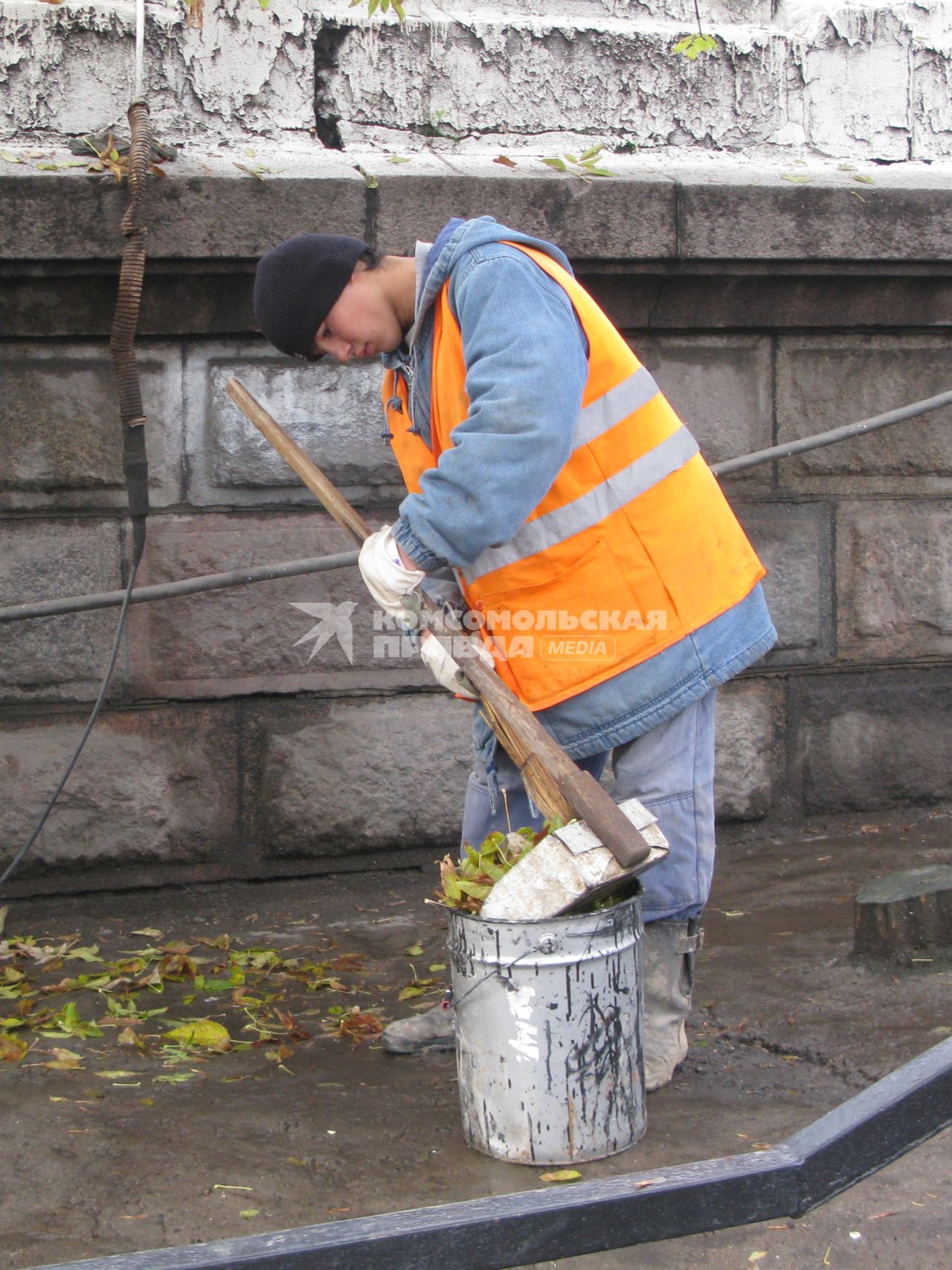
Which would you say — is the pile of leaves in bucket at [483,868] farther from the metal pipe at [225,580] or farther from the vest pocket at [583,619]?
the metal pipe at [225,580]

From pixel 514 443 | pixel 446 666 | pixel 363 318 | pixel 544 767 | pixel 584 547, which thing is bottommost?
pixel 544 767

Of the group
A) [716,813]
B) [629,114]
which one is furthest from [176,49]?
[716,813]

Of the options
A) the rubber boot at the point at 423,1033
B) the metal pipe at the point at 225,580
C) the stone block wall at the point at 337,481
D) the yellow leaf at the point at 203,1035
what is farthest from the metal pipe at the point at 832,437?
the yellow leaf at the point at 203,1035

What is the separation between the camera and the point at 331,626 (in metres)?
4.22

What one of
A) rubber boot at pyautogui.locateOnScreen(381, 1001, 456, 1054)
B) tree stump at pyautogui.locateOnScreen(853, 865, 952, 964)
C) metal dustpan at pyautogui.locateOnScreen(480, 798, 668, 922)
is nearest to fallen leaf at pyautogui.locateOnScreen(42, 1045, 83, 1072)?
rubber boot at pyautogui.locateOnScreen(381, 1001, 456, 1054)

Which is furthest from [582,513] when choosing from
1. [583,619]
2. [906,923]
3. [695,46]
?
[695,46]

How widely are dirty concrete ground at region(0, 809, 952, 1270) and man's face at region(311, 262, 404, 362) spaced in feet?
5.02

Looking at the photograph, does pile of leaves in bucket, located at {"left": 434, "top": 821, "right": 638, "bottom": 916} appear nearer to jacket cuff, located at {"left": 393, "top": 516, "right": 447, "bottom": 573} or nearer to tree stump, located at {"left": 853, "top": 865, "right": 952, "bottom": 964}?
jacket cuff, located at {"left": 393, "top": 516, "right": 447, "bottom": 573}

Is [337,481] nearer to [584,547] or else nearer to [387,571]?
[387,571]

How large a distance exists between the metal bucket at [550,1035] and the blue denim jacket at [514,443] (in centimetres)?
44

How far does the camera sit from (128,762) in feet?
13.4

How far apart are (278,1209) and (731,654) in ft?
4.33

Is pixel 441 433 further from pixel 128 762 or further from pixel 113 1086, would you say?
pixel 128 762

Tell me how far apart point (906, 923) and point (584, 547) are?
4.63 ft
